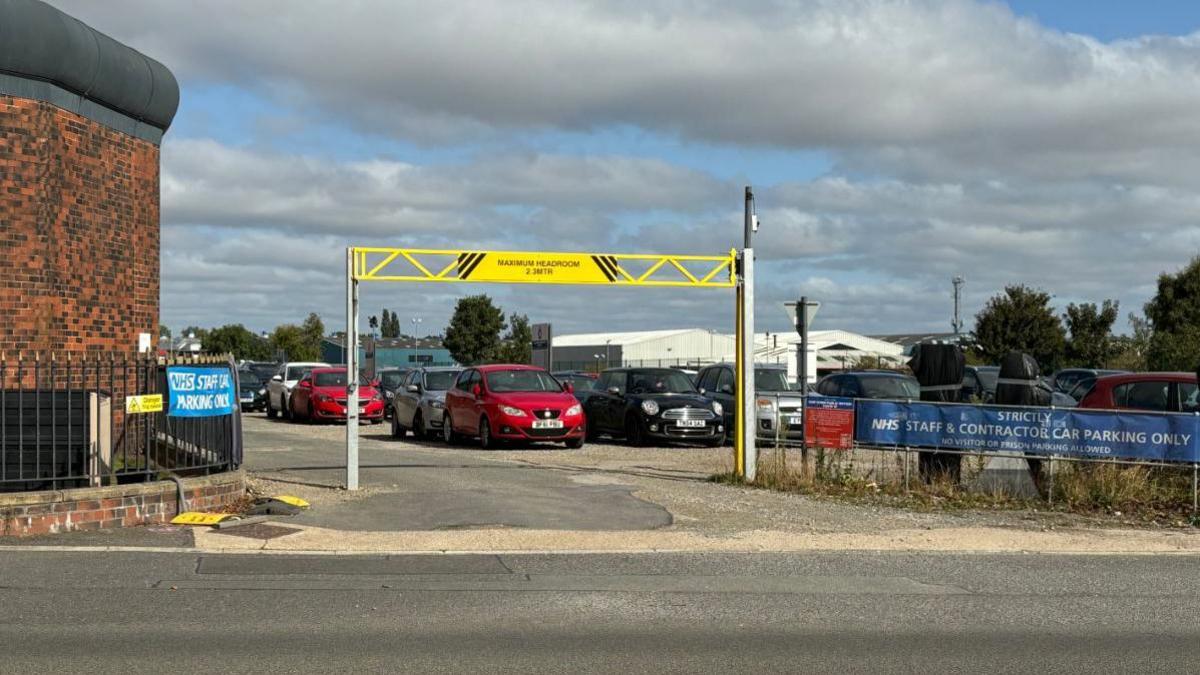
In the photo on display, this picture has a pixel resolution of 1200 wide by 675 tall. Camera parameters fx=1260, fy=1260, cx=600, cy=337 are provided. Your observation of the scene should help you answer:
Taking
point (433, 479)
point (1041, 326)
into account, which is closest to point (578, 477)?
point (433, 479)

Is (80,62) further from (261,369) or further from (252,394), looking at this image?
(261,369)

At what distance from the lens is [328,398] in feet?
105

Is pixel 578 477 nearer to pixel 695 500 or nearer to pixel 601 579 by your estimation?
pixel 695 500

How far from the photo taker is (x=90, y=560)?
10.4 meters

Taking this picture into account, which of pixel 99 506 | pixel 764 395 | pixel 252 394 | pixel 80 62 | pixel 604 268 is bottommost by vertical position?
pixel 99 506

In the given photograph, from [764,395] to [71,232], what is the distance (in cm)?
1205

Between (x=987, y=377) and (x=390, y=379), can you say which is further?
(x=390, y=379)

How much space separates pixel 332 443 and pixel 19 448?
12.7 m

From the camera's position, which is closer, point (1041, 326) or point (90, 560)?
point (90, 560)

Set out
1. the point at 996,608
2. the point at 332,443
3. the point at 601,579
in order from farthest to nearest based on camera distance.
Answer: the point at 332,443 < the point at 601,579 < the point at 996,608

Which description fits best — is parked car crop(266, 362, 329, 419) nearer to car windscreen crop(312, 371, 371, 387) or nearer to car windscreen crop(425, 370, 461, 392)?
car windscreen crop(312, 371, 371, 387)

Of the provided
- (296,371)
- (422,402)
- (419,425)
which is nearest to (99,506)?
(422,402)

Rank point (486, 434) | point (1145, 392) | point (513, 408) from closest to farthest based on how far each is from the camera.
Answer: point (1145, 392) → point (513, 408) → point (486, 434)

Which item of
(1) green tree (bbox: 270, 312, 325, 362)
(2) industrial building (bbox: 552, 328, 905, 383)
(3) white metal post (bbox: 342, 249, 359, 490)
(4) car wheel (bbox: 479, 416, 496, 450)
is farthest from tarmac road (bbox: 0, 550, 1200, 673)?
(1) green tree (bbox: 270, 312, 325, 362)
